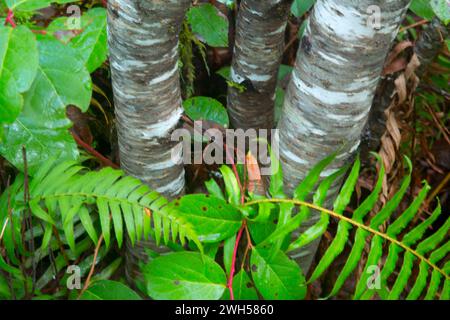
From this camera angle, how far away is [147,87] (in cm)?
106

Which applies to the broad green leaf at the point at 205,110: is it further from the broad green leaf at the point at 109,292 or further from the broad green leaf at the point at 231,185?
the broad green leaf at the point at 109,292

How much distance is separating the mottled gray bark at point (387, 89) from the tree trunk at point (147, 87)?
2.17 feet

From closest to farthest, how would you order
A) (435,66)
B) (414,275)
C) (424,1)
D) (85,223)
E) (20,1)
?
(20,1) → (85,223) → (424,1) → (414,275) → (435,66)

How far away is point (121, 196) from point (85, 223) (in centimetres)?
9

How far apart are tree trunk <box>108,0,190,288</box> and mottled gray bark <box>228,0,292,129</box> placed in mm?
273

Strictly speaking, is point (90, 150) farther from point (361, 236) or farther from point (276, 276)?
point (361, 236)

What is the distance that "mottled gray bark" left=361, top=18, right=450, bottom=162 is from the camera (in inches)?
59.1

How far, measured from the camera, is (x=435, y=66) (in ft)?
5.55

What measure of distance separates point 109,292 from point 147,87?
0.49 m

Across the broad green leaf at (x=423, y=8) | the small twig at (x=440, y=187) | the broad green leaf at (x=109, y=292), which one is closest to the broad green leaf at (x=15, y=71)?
the broad green leaf at (x=109, y=292)

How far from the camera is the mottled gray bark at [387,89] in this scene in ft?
4.93

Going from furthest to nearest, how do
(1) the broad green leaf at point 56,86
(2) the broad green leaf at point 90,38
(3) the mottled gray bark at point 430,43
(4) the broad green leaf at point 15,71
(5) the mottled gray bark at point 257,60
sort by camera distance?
(3) the mottled gray bark at point 430,43 → (5) the mottled gray bark at point 257,60 → (2) the broad green leaf at point 90,38 → (1) the broad green leaf at point 56,86 → (4) the broad green leaf at point 15,71

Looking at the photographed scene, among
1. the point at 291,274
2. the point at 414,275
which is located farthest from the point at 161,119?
the point at 414,275

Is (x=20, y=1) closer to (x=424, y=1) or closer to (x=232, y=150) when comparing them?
(x=232, y=150)
